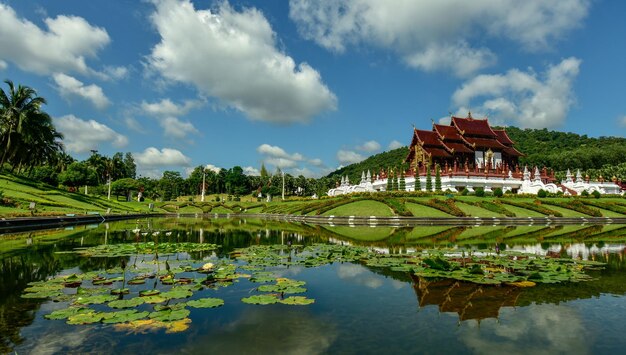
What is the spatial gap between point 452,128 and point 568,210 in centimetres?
2483

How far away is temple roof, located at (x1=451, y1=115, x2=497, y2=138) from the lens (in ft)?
207

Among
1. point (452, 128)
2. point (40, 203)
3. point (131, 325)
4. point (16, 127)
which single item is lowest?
point (131, 325)

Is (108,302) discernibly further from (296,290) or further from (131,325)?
(296,290)

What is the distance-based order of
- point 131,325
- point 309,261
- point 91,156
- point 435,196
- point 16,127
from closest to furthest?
point 131,325 < point 309,261 < point 435,196 < point 16,127 < point 91,156

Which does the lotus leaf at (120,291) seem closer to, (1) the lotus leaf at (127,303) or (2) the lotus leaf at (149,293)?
(2) the lotus leaf at (149,293)

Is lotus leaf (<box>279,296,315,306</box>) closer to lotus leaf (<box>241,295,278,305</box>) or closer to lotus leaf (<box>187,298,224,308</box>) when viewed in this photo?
lotus leaf (<box>241,295,278,305</box>)

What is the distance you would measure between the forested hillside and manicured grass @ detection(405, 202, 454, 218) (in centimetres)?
3171

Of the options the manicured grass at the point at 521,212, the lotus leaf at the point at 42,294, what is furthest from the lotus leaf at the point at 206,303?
the manicured grass at the point at 521,212

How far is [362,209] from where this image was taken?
4234 centimetres

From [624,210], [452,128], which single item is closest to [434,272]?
[624,210]

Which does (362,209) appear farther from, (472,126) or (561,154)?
(561,154)

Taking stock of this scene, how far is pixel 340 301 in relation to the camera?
8.77 m

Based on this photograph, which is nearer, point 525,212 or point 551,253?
point 551,253

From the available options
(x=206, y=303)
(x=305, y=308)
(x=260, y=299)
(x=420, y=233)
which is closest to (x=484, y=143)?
(x=420, y=233)
